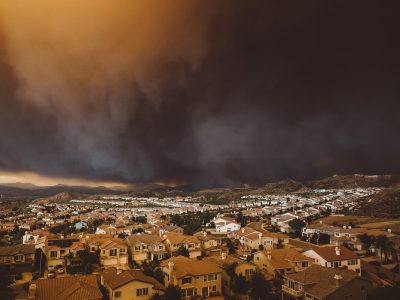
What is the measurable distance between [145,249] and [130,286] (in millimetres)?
20197

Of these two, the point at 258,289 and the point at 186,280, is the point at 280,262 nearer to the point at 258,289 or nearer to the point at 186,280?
the point at 258,289

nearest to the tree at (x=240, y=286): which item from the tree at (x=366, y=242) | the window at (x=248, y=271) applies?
the window at (x=248, y=271)

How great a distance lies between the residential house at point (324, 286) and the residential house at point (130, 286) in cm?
1348

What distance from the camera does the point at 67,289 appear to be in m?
29.9

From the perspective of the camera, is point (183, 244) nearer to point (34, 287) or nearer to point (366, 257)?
point (34, 287)

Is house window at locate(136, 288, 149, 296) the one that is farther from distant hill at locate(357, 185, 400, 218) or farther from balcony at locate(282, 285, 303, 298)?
distant hill at locate(357, 185, 400, 218)

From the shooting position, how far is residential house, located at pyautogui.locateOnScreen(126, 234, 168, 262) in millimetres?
50750

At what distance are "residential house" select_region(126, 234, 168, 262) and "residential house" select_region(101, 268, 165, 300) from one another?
644 inches

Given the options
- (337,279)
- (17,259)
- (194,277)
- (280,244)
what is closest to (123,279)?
(194,277)

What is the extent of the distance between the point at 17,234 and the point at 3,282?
208 ft

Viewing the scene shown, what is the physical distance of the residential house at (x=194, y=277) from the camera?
→ 114 feet

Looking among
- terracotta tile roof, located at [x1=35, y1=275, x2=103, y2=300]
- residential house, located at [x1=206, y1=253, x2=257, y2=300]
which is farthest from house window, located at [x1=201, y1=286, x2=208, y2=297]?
terracotta tile roof, located at [x1=35, y1=275, x2=103, y2=300]

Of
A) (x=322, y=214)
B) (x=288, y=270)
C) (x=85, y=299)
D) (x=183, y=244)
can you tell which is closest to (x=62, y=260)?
(x=183, y=244)

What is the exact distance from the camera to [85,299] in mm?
28594
